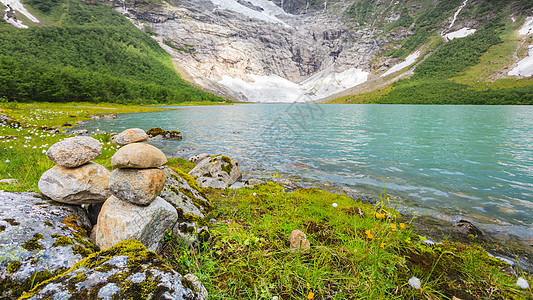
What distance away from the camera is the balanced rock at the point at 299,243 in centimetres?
439

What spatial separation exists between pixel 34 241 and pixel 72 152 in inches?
84.9

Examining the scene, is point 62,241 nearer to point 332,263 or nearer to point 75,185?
point 75,185

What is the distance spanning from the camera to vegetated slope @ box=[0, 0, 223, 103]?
67.2 metres

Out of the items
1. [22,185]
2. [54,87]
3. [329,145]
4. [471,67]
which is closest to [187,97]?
[54,87]

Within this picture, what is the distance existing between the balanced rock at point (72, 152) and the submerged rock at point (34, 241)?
0.84 metres

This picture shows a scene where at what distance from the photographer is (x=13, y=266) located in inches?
106

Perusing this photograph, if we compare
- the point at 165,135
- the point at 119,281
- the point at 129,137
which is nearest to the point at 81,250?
the point at 119,281

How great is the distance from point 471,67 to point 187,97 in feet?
846

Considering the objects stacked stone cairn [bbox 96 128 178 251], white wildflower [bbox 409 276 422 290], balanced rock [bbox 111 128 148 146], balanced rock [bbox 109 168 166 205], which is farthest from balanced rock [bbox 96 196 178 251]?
white wildflower [bbox 409 276 422 290]

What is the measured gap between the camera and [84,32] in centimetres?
16475

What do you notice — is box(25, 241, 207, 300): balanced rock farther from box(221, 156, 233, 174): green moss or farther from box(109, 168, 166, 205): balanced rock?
box(221, 156, 233, 174): green moss

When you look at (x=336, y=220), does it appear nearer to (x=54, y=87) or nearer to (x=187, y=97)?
(x=54, y=87)

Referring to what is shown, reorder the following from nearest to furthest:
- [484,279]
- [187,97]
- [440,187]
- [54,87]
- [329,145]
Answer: [484,279]
[440,187]
[329,145]
[54,87]
[187,97]

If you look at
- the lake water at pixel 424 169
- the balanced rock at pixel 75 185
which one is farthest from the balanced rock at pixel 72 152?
the lake water at pixel 424 169
